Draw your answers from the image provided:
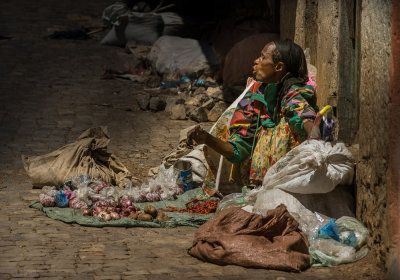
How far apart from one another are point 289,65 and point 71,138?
11.8ft

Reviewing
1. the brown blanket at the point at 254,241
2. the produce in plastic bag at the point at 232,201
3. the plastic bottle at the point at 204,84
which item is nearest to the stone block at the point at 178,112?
the plastic bottle at the point at 204,84

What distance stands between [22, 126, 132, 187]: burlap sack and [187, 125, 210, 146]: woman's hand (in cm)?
128

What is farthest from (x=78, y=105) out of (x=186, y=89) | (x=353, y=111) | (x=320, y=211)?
(x=320, y=211)

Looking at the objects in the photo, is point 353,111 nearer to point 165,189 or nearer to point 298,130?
point 298,130

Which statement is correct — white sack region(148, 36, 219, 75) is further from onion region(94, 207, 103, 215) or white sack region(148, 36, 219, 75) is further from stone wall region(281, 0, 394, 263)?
onion region(94, 207, 103, 215)

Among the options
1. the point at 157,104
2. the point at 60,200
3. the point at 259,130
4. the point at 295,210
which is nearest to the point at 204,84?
the point at 157,104

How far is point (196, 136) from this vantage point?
17.9ft

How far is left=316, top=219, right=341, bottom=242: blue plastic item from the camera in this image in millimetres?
4621

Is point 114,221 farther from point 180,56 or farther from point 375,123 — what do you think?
A: point 180,56

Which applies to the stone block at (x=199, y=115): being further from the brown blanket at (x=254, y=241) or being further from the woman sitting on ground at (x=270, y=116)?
the brown blanket at (x=254, y=241)

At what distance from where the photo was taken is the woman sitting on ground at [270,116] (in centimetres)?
538

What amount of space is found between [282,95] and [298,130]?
0.39 metres

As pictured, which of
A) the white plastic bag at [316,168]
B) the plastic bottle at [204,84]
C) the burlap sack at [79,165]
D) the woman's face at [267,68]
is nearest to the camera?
the white plastic bag at [316,168]

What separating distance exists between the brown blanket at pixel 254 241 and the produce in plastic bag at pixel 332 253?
68 mm
